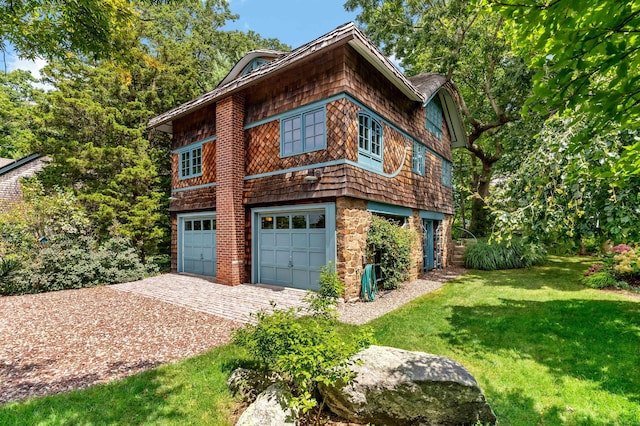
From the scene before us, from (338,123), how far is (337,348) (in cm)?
605

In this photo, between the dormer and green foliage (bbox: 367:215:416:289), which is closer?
green foliage (bbox: 367:215:416:289)

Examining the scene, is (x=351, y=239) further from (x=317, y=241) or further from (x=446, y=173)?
(x=446, y=173)

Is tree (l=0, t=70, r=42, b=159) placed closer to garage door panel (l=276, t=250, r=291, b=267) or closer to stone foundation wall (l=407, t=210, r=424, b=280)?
garage door panel (l=276, t=250, r=291, b=267)

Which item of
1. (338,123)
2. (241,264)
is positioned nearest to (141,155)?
(241,264)

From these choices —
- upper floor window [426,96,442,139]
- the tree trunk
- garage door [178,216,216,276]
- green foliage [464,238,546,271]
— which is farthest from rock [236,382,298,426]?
the tree trunk

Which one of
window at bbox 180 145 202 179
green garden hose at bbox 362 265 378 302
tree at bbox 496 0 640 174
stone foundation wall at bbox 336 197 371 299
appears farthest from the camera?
window at bbox 180 145 202 179

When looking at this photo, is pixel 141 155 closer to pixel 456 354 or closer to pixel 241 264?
pixel 241 264

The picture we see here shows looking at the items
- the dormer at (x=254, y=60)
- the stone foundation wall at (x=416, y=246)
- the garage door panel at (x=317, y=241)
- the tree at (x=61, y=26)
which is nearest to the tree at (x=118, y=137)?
the dormer at (x=254, y=60)

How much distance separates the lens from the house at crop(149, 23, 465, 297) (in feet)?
25.1

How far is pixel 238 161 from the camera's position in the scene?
9758 millimetres

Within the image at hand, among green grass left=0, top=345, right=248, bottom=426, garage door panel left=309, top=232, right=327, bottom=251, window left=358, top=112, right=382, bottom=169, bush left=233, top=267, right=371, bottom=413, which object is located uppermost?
window left=358, top=112, right=382, bottom=169

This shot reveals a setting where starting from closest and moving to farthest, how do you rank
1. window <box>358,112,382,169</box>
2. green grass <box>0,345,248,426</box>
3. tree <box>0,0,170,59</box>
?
green grass <box>0,345,248,426</box> < tree <box>0,0,170,59</box> < window <box>358,112,382,169</box>

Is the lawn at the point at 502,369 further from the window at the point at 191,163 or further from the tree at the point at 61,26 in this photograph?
the window at the point at 191,163

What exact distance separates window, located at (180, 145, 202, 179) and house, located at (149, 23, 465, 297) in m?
0.06
